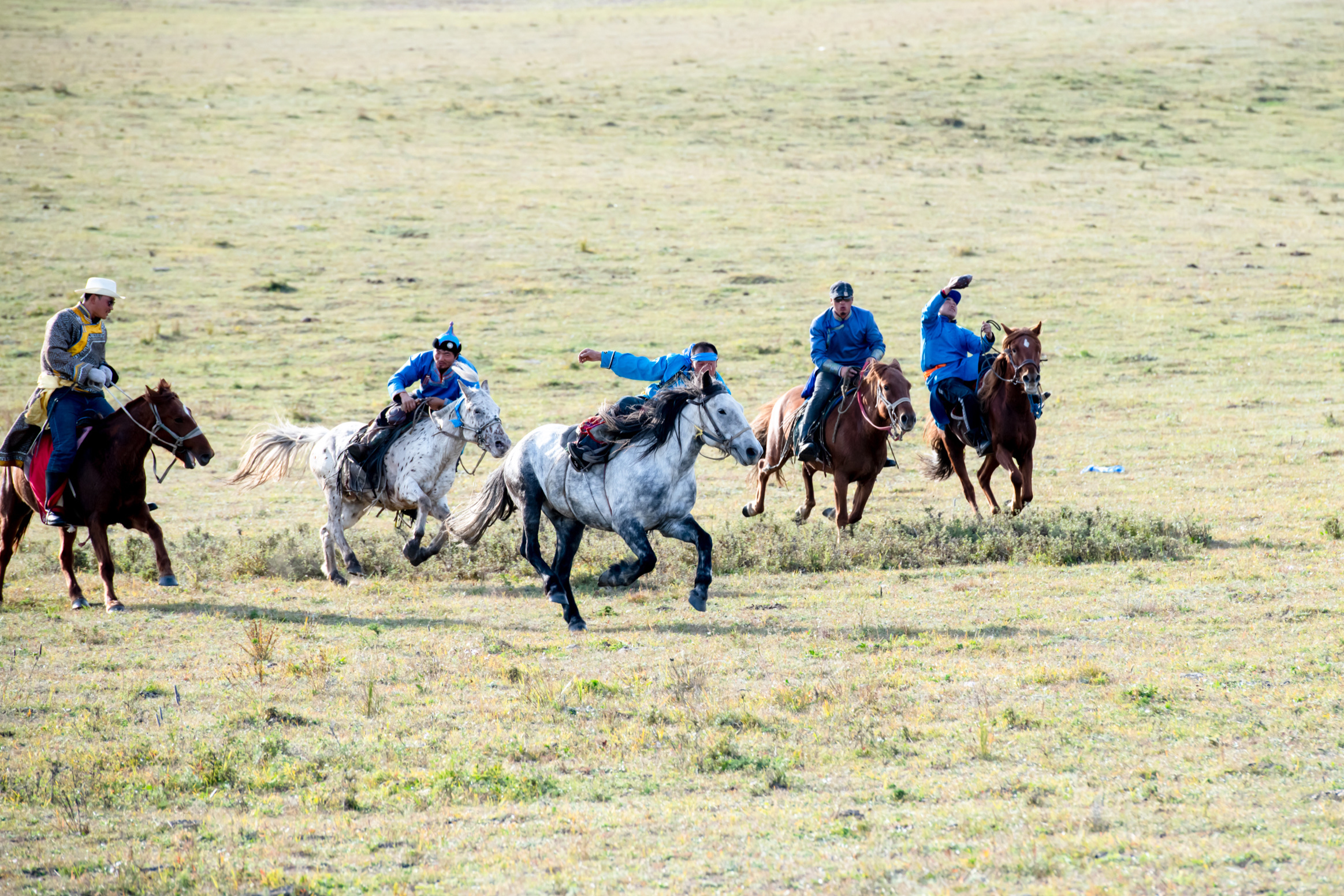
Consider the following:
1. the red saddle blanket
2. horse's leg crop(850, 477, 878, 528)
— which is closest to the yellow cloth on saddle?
the red saddle blanket

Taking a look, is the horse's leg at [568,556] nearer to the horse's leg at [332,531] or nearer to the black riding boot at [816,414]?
the horse's leg at [332,531]

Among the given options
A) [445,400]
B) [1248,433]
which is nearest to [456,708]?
[445,400]

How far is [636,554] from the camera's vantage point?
9383mm

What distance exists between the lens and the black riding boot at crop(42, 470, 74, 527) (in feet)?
34.9

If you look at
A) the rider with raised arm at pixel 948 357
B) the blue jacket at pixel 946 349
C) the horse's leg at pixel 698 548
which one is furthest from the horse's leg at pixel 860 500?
the horse's leg at pixel 698 548

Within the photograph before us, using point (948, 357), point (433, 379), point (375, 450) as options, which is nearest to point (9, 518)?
point (375, 450)

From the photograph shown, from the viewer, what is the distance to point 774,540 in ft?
40.3

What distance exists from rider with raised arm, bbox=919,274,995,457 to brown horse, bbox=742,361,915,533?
0.92 m

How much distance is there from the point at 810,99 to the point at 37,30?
33505 millimetres

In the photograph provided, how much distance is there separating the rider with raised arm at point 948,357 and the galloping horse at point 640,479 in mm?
4490

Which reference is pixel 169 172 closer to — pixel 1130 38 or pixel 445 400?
pixel 445 400

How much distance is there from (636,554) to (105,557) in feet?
14.6

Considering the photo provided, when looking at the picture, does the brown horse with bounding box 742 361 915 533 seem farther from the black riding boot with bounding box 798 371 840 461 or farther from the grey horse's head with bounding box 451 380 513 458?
the grey horse's head with bounding box 451 380 513 458

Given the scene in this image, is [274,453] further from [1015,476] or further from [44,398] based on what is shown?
[1015,476]
